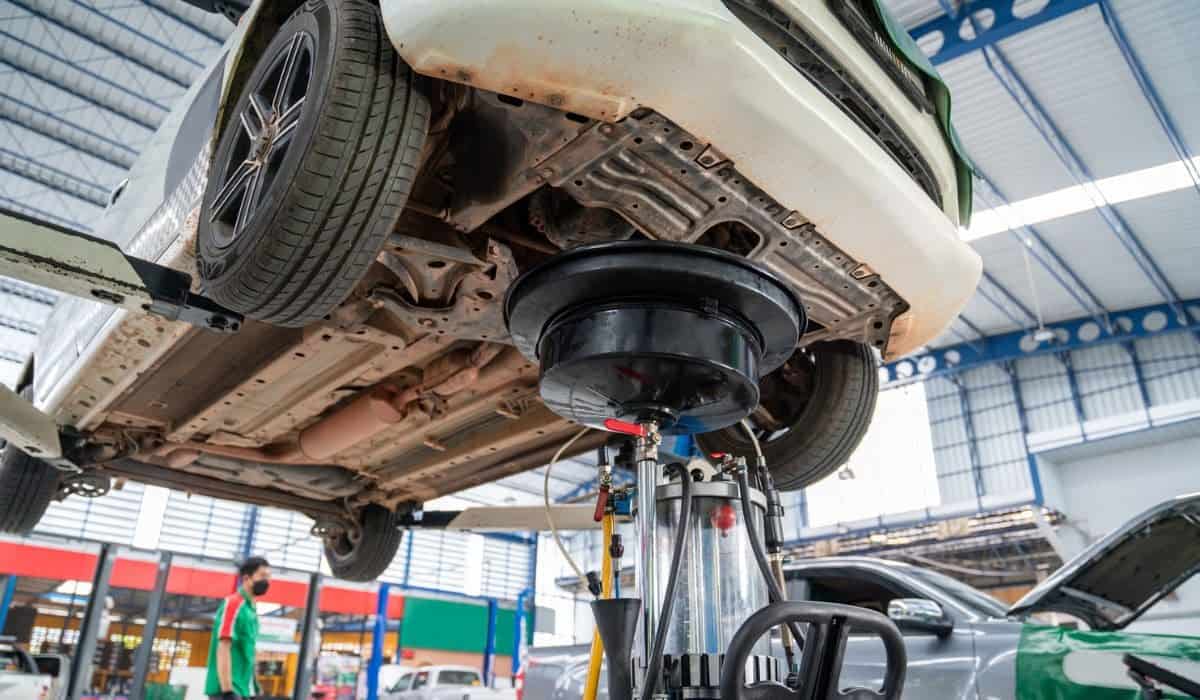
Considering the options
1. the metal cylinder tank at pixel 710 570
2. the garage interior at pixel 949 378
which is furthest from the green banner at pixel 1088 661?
the garage interior at pixel 949 378

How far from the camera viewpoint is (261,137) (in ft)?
6.31

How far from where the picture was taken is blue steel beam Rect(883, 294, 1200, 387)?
14102 mm

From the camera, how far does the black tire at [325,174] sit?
1.62 meters

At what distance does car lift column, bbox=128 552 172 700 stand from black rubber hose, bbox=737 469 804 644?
28.8ft

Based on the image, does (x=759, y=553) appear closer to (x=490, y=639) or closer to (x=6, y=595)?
(x=6, y=595)

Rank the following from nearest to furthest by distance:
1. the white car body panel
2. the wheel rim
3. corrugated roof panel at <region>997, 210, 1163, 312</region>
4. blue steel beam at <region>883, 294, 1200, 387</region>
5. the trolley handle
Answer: the trolley handle < the white car body panel < the wheel rim < corrugated roof panel at <region>997, 210, 1163, 312</region> < blue steel beam at <region>883, 294, 1200, 387</region>

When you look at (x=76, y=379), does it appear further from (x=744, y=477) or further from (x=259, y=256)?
(x=744, y=477)

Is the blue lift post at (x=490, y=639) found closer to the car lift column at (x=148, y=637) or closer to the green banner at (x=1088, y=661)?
the car lift column at (x=148, y=637)

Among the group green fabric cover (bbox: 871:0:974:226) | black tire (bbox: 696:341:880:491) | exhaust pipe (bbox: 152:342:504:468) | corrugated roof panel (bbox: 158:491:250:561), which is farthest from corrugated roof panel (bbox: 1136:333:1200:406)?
corrugated roof panel (bbox: 158:491:250:561)

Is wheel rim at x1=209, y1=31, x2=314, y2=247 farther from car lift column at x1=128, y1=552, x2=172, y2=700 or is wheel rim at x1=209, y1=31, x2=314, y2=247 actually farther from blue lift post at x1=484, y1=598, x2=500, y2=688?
blue lift post at x1=484, y1=598, x2=500, y2=688

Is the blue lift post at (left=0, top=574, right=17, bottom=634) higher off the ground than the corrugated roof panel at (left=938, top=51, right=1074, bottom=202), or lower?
lower

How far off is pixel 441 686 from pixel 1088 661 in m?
10.1

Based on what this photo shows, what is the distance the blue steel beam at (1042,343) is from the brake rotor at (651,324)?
14710mm

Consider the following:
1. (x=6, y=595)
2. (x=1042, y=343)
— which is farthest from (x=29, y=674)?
(x=1042, y=343)
